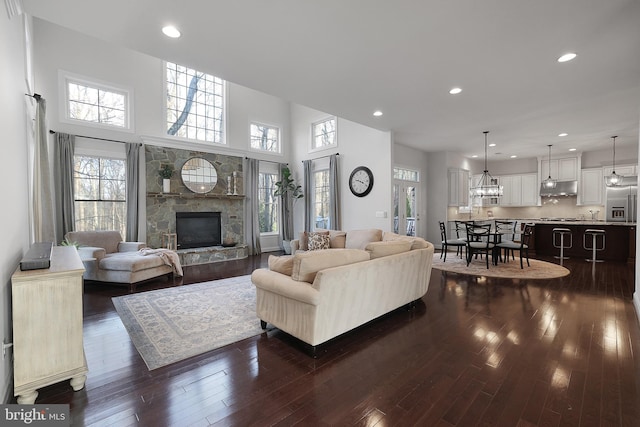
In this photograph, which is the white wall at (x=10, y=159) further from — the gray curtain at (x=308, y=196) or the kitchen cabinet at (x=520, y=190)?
the kitchen cabinet at (x=520, y=190)

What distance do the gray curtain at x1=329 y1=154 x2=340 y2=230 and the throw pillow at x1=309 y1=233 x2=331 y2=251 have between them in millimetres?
1888

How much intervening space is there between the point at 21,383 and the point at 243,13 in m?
3.16

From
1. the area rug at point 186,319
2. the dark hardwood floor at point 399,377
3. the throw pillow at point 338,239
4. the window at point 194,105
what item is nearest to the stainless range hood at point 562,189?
the dark hardwood floor at point 399,377

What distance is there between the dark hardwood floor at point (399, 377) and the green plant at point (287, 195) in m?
5.59

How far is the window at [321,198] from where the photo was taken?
814 centimetres

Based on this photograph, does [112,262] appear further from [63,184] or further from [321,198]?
[321,198]

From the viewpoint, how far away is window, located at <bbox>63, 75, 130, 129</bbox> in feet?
18.5

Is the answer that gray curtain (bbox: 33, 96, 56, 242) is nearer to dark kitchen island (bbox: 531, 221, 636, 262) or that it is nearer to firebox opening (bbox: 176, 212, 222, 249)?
firebox opening (bbox: 176, 212, 222, 249)

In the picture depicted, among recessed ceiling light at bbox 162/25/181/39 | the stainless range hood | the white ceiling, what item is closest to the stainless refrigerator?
the stainless range hood

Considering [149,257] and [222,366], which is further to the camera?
[149,257]

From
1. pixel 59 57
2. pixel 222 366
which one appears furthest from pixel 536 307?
pixel 59 57

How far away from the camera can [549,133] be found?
6629mm

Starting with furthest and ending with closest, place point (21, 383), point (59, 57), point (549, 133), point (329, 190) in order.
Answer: point (329, 190) < point (549, 133) < point (59, 57) < point (21, 383)

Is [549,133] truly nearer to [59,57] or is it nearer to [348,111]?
[348,111]
